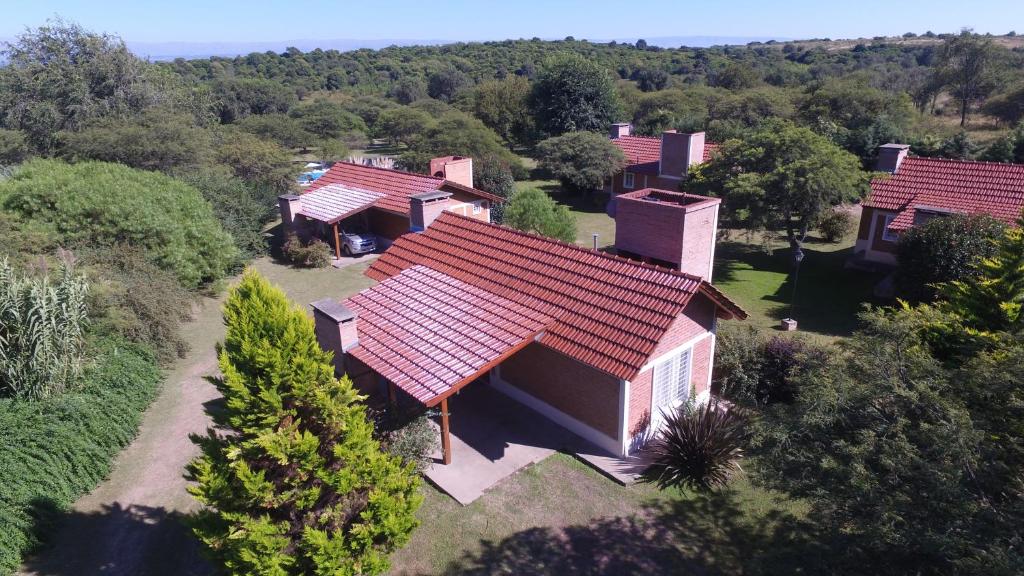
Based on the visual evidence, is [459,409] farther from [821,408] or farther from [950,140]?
[950,140]

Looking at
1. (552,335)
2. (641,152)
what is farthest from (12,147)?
(641,152)

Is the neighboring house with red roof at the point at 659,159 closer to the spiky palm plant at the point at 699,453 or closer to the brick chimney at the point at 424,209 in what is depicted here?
the brick chimney at the point at 424,209

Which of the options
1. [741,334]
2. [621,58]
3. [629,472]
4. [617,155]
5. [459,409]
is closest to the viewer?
[629,472]

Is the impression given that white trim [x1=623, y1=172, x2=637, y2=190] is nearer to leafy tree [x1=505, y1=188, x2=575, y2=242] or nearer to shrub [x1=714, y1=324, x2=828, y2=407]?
leafy tree [x1=505, y1=188, x2=575, y2=242]

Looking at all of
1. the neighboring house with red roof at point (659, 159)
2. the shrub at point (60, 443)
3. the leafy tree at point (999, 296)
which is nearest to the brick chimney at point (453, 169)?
the neighboring house with red roof at point (659, 159)

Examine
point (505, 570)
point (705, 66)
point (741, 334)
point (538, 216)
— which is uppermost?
point (705, 66)

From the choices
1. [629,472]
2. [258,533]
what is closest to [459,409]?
[629,472]
